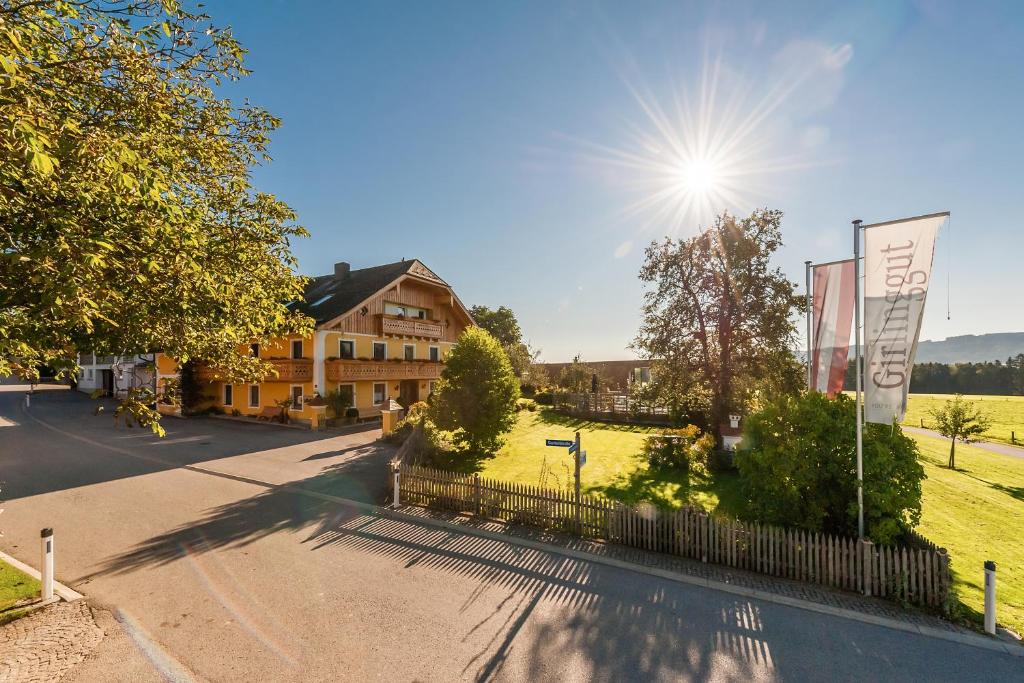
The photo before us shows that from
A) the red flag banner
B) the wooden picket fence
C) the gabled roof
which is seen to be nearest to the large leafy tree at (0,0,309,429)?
the wooden picket fence

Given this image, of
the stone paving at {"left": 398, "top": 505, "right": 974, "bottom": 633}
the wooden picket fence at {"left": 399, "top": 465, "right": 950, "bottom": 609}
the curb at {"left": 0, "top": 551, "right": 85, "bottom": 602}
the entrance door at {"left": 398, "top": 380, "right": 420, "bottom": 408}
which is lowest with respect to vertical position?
the stone paving at {"left": 398, "top": 505, "right": 974, "bottom": 633}

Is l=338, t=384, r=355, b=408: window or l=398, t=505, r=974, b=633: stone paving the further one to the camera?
l=338, t=384, r=355, b=408: window

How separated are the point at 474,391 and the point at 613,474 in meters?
6.21

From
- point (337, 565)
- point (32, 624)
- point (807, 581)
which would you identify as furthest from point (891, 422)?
point (32, 624)

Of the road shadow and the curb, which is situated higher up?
the curb

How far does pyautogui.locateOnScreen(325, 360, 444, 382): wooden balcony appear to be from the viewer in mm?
25406

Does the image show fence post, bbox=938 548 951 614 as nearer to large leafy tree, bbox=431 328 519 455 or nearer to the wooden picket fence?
the wooden picket fence

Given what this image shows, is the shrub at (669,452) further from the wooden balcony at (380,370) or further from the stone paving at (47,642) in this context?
the wooden balcony at (380,370)

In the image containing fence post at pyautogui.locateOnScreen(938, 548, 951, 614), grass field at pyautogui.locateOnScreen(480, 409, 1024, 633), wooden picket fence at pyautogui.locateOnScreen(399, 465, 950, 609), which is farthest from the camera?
grass field at pyautogui.locateOnScreen(480, 409, 1024, 633)

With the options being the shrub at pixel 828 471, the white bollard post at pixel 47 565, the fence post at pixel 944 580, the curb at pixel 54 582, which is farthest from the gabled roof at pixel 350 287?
the fence post at pixel 944 580

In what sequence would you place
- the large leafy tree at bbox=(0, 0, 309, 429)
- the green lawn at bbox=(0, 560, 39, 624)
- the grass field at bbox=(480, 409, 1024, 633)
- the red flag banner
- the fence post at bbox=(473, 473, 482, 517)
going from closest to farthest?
the large leafy tree at bbox=(0, 0, 309, 429) < the green lawn at bbox=(0, 560, 39, 624) < the grass field at bbox=(480, 409, 1024, 633) < the red flag banner < the fence post at bbox=(473, 473, 482, 517)

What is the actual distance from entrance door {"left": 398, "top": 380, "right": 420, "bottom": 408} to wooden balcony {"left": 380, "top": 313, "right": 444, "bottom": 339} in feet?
12.5

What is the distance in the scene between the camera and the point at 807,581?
7.92m

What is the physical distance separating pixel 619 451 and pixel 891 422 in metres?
12.8
